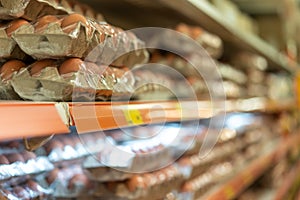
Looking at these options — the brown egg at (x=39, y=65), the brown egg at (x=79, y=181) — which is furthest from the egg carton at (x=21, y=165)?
the brown egg at (x=39, y=65)

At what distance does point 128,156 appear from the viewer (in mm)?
1411

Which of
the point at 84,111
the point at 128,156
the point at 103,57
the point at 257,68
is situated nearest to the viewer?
the point at 84,111

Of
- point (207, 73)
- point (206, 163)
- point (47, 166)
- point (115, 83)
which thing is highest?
point (115, 83)

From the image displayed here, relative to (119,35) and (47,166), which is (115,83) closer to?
(119,35)

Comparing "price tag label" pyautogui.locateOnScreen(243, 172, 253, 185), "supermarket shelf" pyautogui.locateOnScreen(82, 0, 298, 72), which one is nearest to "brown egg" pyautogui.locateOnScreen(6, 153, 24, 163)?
"supermarket shelf" pyautogui.locateOnScreen(82, 0, 298, 72)

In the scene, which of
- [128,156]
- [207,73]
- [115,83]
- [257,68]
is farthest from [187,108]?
[257,68]

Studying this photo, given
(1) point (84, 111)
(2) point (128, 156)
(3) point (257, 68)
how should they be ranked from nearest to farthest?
(1) point (84, 111)
(2) point (128, 156)
(3) point (257, 68)

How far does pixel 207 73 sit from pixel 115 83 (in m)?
1.11

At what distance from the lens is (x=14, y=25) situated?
91 cm

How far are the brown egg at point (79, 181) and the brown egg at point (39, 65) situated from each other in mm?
479

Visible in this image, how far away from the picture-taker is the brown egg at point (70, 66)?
0.90 metres

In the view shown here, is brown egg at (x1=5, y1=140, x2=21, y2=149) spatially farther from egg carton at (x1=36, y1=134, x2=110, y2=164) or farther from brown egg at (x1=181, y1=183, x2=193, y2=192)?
brown egg at (x1=181, y1=183, x2=193, y2=192)

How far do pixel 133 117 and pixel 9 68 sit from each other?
29 centimetres

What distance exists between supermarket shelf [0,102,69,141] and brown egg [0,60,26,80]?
0.64 feet
